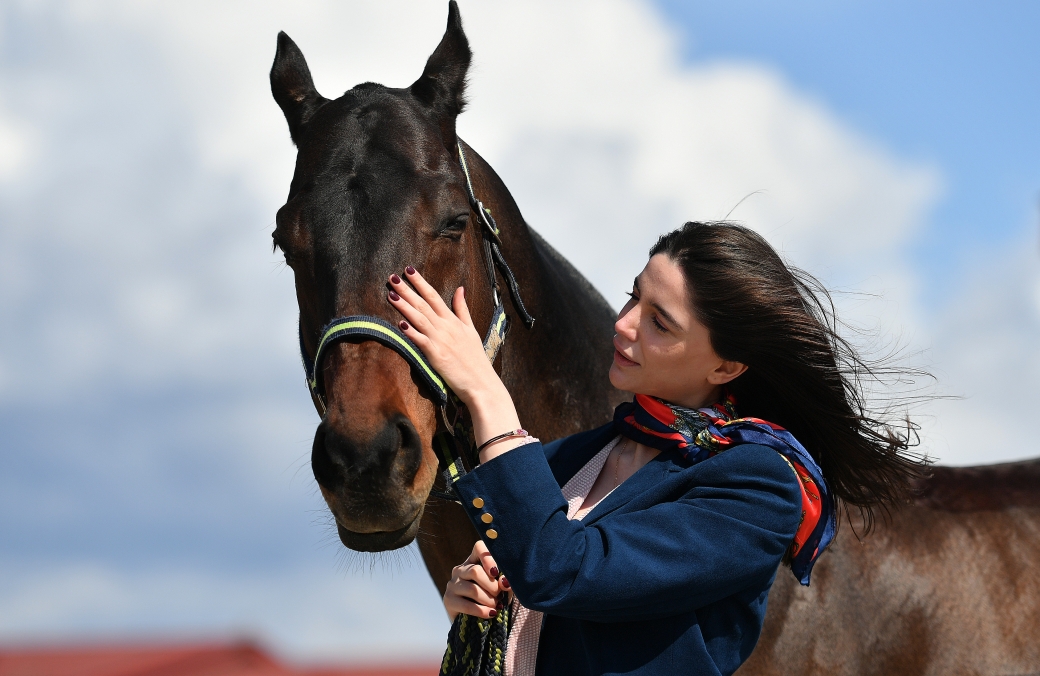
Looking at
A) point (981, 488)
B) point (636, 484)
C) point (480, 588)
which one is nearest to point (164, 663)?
point (480, 588)

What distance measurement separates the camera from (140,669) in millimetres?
3893

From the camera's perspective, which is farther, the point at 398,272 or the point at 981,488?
the point at 981,488

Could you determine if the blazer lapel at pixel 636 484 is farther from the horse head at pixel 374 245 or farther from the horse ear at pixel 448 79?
the horse ear at pixel 448 79

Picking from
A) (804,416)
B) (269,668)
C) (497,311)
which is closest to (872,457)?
(804,416)

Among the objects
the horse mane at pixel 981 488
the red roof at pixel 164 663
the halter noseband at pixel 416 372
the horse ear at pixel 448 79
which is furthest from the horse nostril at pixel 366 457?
the horse mane at pixel 981 488

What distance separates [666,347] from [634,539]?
0.54 meters

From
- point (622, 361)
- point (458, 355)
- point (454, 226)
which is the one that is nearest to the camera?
point (458, 355)

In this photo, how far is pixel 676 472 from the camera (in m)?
2.17

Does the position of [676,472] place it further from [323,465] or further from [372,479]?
[323,465]

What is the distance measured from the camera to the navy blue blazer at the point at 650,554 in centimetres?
190

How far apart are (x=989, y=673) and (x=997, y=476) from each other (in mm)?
847

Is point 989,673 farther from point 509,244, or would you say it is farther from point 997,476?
point 509,244

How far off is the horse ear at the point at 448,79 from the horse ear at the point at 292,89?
36cm

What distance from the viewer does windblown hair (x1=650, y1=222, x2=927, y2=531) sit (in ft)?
7.47
